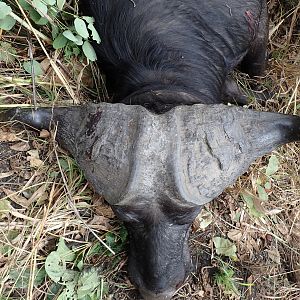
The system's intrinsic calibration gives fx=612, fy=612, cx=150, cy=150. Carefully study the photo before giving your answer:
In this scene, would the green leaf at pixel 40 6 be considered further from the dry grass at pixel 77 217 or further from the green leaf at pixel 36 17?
the dry grass at pixel 77 217

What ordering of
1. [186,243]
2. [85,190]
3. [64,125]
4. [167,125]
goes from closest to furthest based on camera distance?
1. [167,125]
2. [64,125]
3. [186,243]
4. [85,190]

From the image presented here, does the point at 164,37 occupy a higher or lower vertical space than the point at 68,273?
higher

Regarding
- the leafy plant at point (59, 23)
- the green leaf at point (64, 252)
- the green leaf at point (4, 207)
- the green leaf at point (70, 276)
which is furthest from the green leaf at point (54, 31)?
the green leaf at point (70, 276)

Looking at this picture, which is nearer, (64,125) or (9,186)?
(64,125)

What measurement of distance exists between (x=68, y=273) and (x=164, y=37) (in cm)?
121

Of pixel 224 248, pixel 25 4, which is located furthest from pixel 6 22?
pixel 224 248

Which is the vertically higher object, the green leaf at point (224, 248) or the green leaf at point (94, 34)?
the green leaf at point (94, 34)

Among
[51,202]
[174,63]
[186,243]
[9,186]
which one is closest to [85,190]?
[51,202]

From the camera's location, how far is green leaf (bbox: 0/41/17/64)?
3.02m

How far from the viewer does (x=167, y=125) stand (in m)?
2.33

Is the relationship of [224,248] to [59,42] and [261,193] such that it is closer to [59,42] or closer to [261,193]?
[261,193]

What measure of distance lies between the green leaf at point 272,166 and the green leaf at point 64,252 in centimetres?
123

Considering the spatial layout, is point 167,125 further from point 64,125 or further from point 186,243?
point 186,243

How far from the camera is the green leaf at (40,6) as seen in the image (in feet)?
8.86
